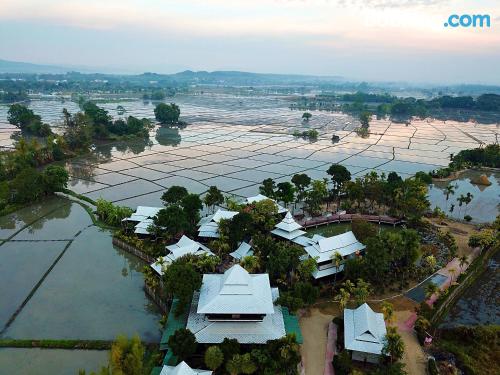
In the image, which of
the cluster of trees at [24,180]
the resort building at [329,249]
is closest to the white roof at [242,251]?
the resort building at [329,249]

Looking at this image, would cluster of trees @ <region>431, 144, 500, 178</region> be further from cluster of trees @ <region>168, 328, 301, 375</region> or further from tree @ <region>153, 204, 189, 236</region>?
cluster of trees @ <region>168, 328, 301, 375</region>

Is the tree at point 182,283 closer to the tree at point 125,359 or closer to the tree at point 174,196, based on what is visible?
the tree at point 125,359

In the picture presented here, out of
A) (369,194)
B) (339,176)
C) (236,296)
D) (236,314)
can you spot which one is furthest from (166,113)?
(236,314)

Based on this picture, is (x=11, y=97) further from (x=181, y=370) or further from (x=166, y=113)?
(x=181, y=370)

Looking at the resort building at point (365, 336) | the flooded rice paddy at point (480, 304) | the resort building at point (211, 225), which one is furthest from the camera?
the resort building at point (211, 225)

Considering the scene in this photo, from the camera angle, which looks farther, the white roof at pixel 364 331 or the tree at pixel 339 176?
the tree at pixel 339 176
